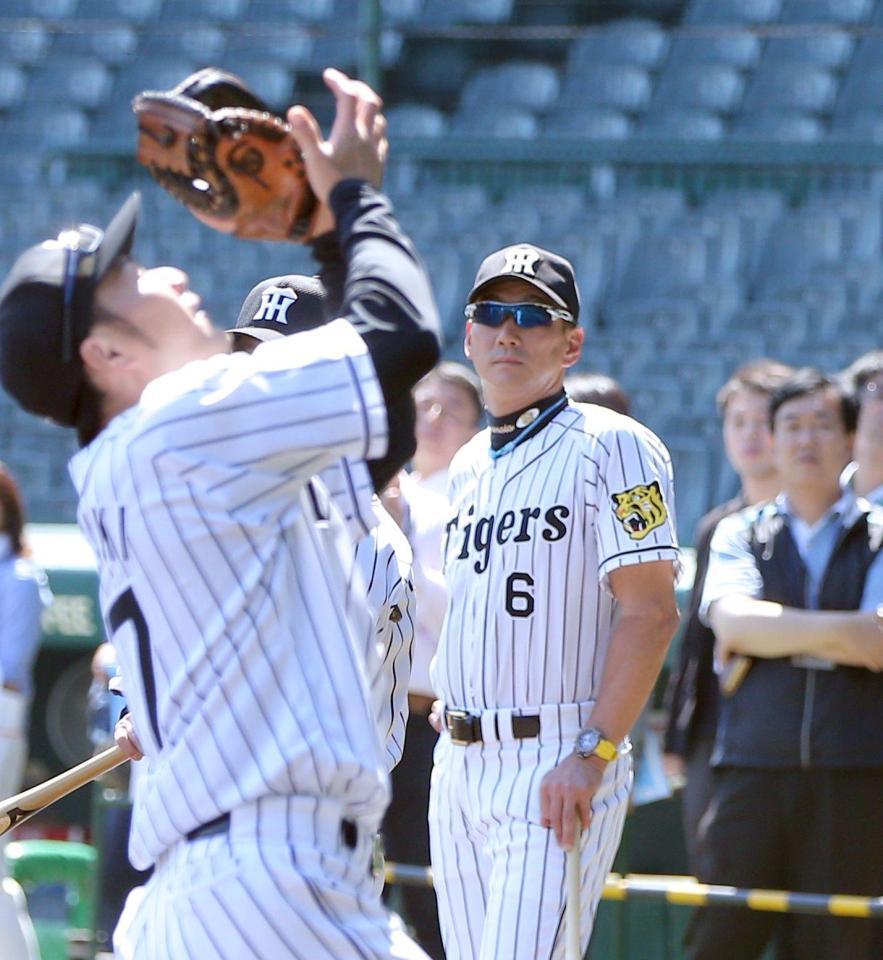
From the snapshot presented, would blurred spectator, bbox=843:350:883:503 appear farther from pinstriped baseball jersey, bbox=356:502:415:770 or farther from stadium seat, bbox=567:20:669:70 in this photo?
stadium seat, bbox=567:20:669:70

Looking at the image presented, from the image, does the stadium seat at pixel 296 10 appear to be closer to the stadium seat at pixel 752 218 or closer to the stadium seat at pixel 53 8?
the stadium seat at pixel 53 8

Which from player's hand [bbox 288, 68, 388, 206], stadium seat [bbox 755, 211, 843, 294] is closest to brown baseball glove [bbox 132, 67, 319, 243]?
player's hand [bbox 288, 68, 388, 206]

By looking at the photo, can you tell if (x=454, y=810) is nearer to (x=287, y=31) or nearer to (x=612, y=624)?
(x=612, y=624)

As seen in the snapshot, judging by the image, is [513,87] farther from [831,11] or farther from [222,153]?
[222,153]

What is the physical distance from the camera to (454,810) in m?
3.59

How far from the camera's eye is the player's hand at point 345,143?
79.3 inches

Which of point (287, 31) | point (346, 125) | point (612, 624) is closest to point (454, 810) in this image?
point (612, 624)

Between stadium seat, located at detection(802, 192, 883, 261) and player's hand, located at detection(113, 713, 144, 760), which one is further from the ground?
stadium seat, located at detection(802, 192, 883, 261)

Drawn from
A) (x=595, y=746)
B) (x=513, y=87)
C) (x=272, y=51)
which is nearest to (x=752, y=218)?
(x=513, y=87)

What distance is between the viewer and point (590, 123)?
18.5 meters

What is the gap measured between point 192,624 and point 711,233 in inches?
550

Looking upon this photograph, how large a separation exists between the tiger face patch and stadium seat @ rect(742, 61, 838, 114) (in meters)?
15.3

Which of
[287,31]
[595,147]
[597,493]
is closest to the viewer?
[597,493]

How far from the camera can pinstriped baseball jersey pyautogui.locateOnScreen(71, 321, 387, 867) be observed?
79.0 inches
